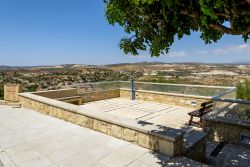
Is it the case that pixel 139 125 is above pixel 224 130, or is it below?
above

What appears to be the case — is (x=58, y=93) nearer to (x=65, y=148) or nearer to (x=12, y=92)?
(x=12, y=92)

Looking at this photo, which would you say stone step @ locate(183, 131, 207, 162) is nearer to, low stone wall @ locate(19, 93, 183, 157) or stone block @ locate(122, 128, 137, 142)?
low stone wall @ locate(19, 93, 183, 157)

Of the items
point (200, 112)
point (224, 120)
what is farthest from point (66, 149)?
point (200, 112)

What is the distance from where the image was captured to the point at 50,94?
11.4 meters

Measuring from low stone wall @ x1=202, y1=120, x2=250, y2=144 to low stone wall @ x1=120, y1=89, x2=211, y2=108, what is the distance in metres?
3.66

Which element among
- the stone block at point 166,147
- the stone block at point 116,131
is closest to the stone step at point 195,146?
the stone block at point 166,147

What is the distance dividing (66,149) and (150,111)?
20.1ft

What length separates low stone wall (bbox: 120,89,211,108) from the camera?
36.2 ft

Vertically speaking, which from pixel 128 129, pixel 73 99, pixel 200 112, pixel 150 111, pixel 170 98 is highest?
pixel 128 129

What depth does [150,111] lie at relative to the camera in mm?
10586

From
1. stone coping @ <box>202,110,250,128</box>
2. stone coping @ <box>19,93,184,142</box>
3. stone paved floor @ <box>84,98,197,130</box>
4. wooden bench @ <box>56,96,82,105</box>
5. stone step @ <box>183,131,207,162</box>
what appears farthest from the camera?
wooden bench @ <box>56,96,82,105</box>

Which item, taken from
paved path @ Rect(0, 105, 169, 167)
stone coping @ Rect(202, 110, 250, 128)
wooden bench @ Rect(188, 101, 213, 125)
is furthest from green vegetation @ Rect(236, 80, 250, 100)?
paved path @ Rect(0, 105, 169, 167)

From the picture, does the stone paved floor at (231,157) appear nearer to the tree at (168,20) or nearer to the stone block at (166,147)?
the stone block at (166,147)

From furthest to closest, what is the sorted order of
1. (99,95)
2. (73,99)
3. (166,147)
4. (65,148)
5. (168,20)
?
1. (99,95)
2. (73,99)
3. (65,148)
4. (166,147)
5. (168,20)
